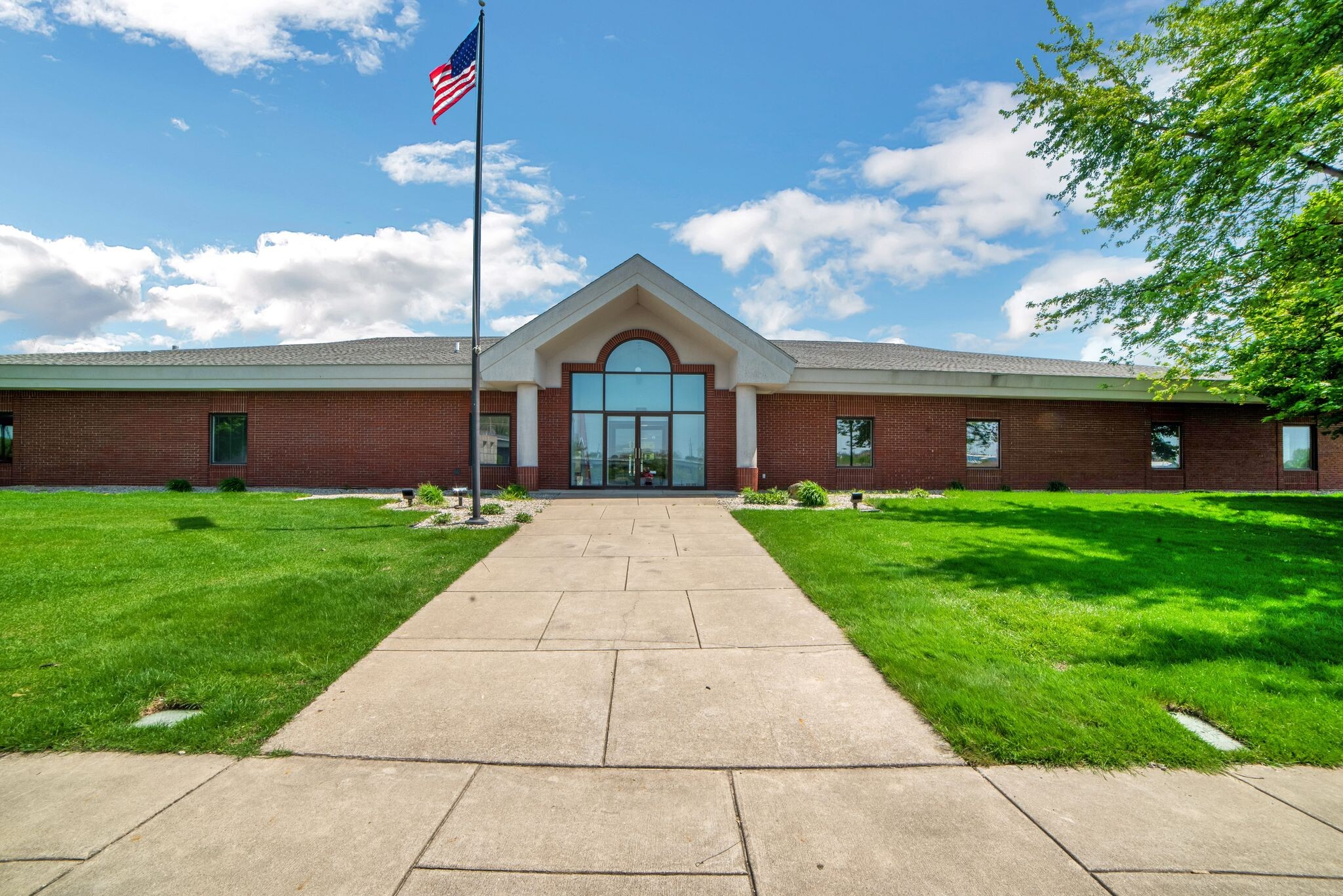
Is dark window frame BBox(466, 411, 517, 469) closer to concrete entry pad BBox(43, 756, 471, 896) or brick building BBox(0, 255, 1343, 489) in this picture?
brick building BBox(0, 255, 1343, 489)

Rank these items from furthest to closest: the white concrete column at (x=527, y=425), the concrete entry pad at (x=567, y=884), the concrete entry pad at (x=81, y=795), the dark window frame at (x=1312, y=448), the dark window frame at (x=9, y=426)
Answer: the dark window frame at (x=1312, y=448), the dark window frame at (x=9, y=426), the white concrete column at (x=527, y=425), the concrete entry pad at (x=81, y=795), the concrete entry pad at (x=567, y=884)

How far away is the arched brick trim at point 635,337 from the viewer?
17.6m

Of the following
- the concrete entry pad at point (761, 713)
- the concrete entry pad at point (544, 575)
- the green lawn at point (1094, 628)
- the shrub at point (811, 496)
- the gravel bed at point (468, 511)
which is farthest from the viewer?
the shrub at point (811, 496)

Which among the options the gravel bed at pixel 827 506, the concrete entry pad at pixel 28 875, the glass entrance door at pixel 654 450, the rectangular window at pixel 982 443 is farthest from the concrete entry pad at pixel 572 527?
the rectangular window at pixel 982 443

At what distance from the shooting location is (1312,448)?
67.5 feet

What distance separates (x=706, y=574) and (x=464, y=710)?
4.19 meters

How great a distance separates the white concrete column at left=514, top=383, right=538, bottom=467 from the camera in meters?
16.5

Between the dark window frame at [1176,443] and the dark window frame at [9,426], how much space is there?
37.2 m

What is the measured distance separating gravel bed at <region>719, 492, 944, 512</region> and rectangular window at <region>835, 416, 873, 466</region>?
1852 mm

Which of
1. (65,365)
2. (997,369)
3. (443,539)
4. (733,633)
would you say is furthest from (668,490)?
(65,365)

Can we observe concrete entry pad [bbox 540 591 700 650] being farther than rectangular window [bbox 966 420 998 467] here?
No

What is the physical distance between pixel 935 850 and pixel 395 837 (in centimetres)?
239

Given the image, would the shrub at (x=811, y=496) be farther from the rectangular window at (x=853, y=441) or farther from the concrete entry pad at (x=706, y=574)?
the concrete entry pad at (x=706, y=574)

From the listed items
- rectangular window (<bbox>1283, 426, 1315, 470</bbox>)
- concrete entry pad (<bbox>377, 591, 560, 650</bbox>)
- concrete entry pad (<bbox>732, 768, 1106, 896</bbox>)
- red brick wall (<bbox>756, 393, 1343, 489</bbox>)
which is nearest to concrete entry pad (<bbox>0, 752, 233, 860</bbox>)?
concrete entry pad (<bbox>377, 591, 560, 650</bbox>)
